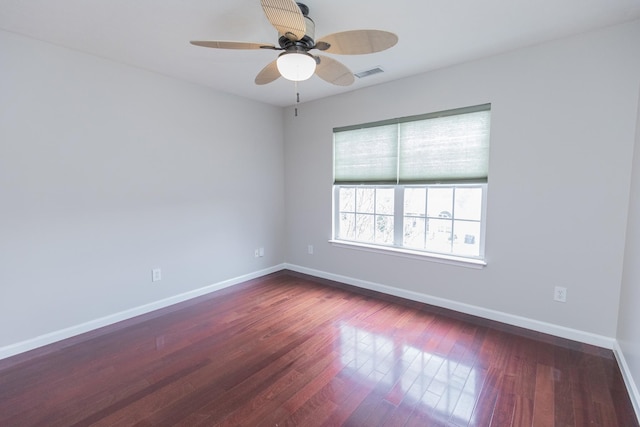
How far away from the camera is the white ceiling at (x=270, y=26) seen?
1.91 metres

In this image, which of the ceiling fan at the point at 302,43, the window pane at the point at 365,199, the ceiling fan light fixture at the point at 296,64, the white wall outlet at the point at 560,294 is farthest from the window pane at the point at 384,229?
the ceiling fan light fixture at the point at 296,64

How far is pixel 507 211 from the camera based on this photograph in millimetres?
2693

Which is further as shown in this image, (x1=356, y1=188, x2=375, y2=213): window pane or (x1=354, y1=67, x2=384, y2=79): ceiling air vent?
(x1=356, y1=188, x2=375, y2=213): window pane

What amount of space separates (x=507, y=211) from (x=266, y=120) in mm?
3137

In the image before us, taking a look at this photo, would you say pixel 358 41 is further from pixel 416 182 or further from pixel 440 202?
pixel 440 202

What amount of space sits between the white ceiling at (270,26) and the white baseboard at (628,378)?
2.35 meters

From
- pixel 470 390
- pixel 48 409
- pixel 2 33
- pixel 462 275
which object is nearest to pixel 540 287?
pixel 462 275

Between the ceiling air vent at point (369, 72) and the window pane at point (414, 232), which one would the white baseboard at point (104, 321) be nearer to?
the window pane at point (414, 232)

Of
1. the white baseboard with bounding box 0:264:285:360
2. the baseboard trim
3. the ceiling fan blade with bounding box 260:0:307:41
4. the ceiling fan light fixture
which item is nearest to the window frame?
the baseboard trim

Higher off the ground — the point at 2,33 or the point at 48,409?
the point at 2,33

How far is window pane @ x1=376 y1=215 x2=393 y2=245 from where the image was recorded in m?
3.55

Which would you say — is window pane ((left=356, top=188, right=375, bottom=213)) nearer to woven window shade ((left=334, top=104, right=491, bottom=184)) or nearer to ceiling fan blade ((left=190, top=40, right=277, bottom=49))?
woven window shade ((left=334, top=104, right=491, bottom=184))

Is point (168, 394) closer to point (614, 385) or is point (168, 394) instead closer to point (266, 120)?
point (614, 385)

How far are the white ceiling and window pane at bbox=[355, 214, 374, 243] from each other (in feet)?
5.87
